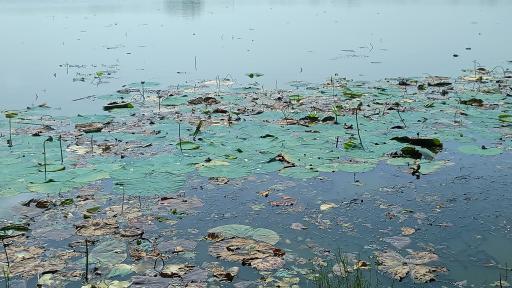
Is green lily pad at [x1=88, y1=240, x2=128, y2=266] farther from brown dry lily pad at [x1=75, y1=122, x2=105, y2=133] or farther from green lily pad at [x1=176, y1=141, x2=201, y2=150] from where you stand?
brown dry lily pad at [x1=75, y1=122, x2=105, y2=133]

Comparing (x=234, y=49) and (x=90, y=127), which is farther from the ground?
(x=234, y=49)

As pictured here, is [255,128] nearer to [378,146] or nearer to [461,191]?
[378,146]

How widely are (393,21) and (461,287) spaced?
17.6m

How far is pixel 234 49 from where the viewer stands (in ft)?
45.1

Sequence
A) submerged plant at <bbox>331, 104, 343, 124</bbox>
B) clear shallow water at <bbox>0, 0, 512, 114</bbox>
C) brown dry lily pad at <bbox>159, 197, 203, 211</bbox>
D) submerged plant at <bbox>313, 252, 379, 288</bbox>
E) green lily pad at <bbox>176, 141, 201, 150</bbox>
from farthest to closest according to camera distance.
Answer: clear shallow water at <bbox>0, 0, 512, 114</bbox> < submerged plant at <bbox>331, 104, 343, 124</bbox> < green lily pad at <bbox>176, 141, 201, 150</bbox> < brown dry lily pad at <bbox>159, 197, 203, 211</bbox> < submerged plant at <bbox>313, 252, 379, 288</bbox>

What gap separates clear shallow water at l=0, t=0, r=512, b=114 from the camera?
32.8ft

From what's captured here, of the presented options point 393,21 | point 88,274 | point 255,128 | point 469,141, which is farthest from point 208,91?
point 393,21

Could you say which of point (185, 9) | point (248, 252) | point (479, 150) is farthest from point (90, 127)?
point (185, 9)

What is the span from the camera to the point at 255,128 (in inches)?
241

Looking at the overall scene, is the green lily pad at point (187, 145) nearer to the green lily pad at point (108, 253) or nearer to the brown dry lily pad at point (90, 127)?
the brown dry lily pad at point (90, 127)

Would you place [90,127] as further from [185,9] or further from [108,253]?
[185,9]

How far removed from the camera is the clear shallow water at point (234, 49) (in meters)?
9.99

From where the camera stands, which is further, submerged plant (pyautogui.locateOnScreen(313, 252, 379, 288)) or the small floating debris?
the small floating debris

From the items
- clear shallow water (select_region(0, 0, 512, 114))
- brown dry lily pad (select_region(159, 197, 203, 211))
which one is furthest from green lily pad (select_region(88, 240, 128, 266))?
clear shallow water (select_region(0, 0, 512, 114))
